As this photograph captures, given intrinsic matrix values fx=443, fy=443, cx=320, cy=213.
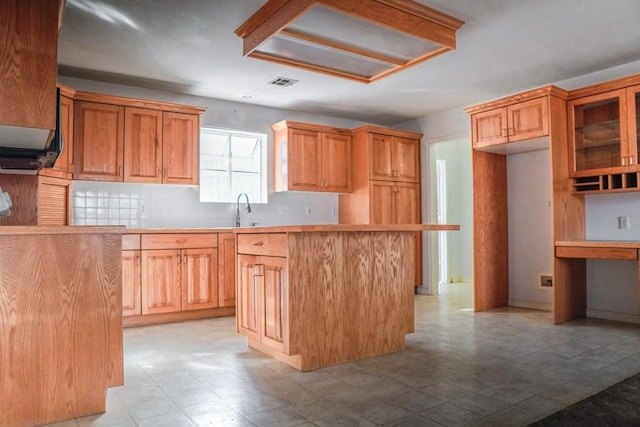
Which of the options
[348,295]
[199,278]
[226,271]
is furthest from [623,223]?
[199,278]

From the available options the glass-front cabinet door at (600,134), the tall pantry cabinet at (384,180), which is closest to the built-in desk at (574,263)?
the glass-front cabinet door at (600,134)

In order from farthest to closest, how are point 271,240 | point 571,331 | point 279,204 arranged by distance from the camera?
point 279,204 < point 571,331 < point 271,240

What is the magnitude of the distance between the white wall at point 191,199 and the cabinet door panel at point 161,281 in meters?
0.67

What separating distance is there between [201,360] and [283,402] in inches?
39.7

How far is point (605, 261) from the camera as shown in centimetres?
432

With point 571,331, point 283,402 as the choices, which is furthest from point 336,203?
point 283,402

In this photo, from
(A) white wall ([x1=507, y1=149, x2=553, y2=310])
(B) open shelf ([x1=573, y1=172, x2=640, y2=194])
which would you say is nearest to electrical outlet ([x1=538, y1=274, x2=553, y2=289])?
(A) white wall ([x1=507, y1=149, x2=553, y2=310])

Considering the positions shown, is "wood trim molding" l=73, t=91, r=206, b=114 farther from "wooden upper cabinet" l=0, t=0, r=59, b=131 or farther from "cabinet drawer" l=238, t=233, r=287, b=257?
"wooden upper cabinet" l=0, t=0, r=59, b=131

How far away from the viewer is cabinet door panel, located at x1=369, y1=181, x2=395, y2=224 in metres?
5.80

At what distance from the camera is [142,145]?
454 cm

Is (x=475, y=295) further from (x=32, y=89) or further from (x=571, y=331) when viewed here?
(x=32, y=89)

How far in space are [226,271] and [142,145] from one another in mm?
1554

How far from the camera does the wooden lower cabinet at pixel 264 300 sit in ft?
9.05

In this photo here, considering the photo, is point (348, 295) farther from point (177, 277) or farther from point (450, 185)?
point (450, 185)
